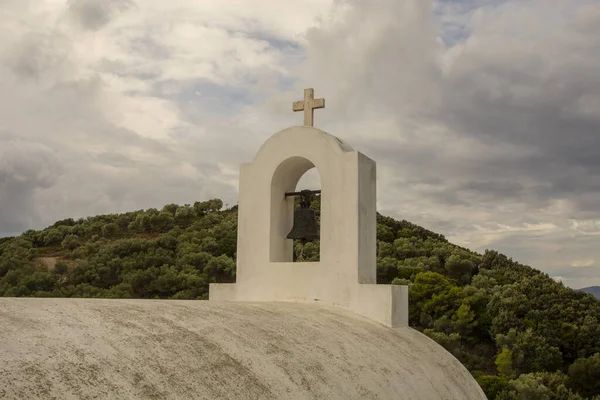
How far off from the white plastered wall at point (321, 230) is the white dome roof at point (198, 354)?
74 cm

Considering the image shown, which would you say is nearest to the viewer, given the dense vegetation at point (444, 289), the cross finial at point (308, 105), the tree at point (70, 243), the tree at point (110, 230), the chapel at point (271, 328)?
the chapel at point (271, 328)

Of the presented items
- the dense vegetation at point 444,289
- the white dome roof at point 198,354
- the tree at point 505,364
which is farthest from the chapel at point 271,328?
the tree at point 505,364

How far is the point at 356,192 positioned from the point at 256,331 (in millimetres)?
2551

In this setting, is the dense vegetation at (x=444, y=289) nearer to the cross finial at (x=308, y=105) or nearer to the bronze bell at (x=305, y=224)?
the bronze bell at (x=305, y=224)

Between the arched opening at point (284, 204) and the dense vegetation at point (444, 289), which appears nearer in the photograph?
the arched opening at point (284, 204)

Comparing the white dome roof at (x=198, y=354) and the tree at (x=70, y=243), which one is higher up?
the tree at (x=70, y=243)

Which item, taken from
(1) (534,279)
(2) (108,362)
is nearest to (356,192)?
(2) (108,362)

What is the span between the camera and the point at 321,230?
257 inches

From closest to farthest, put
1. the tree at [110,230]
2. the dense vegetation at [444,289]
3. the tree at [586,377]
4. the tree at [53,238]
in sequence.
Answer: the tree at [586,377] < the dense vegetation at [444,289] < the tree at [53,238] < the tree at [110,230]

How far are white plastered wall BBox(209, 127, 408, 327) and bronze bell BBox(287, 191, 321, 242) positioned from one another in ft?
0.53

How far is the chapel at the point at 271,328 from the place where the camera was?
9.02ft

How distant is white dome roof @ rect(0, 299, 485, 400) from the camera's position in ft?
8.58

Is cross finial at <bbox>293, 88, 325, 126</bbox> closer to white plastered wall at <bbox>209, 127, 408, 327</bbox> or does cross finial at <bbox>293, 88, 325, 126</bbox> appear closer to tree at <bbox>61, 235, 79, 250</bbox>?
white plastered wall at <bbox>209, 127, 408, 327</bbox>

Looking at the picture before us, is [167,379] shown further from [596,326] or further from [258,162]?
[596,326]
